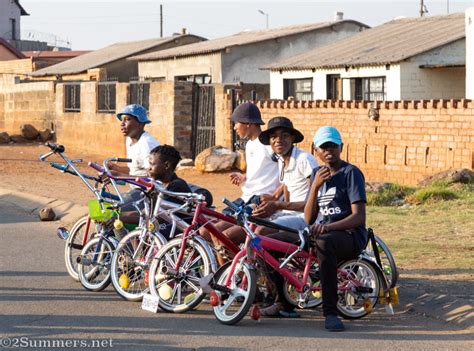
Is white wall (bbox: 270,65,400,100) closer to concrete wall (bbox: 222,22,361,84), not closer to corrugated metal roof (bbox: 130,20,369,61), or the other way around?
concrete wall (bbox: 222,22,361,84)

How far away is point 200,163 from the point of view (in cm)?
2477

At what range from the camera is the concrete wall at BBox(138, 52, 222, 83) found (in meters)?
40.4

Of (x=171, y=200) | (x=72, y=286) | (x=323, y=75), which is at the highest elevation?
(x=323, y=75)

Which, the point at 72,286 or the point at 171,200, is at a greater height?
the point at 171,200

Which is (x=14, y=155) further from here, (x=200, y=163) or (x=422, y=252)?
(x=422, y=252)

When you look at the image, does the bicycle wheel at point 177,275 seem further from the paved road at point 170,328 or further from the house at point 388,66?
the house at point 388,66

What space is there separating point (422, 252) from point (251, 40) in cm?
2984

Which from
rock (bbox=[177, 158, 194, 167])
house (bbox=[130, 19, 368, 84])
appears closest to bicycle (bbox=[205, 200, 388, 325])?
rock (bbox=[177, 158, 194, 167])

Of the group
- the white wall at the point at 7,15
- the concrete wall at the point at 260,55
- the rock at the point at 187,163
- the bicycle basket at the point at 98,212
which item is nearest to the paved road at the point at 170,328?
the bicycle basket at the point at 98,212

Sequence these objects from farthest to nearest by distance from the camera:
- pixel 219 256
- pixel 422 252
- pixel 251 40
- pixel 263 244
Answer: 1. pixel 251 40
2. pixel 422 252
3. pixel 219 256
4. pixel 263 244

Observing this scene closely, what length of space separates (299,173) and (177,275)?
4.34 feet

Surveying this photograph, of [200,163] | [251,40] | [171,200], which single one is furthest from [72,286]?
[251,40]

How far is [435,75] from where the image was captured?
3200 centimetres

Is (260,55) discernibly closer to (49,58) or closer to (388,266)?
(49,58)
